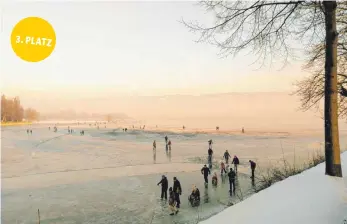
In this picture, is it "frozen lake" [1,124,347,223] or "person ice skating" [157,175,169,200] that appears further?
"person ice skating" [157,175,169,200]

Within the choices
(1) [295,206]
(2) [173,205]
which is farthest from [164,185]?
(1) [295,206]

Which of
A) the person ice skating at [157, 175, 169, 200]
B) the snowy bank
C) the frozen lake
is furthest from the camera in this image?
the person ice skating at [157, 175, 169, 200]

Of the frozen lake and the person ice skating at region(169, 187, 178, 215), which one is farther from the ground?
the person ice skating at region(169, 187, 178, 215)

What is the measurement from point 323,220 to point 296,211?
44 cm

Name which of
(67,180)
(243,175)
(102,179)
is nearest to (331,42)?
(243,175)

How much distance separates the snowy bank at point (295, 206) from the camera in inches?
180

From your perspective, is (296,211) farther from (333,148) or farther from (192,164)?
(192,164)

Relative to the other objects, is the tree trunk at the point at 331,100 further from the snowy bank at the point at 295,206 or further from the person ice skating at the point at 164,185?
the person ice skating at the point at 164,185

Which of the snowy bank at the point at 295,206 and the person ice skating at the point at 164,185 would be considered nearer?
the snowy bank at the point at 295,206

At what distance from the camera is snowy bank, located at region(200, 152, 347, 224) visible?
15.0ft

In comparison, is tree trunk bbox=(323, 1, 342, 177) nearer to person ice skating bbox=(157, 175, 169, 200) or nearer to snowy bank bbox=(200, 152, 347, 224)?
snowy bank bbox=(200, 152, 347, 224)

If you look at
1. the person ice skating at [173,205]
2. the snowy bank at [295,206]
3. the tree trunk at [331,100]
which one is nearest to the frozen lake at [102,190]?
the person ice skating at [173,205]

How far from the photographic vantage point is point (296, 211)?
4840 millimetres

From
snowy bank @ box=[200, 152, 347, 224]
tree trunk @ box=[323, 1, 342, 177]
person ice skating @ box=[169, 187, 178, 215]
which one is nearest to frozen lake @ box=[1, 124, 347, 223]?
person ice skating @ box=[169, 187, 178, 215]
